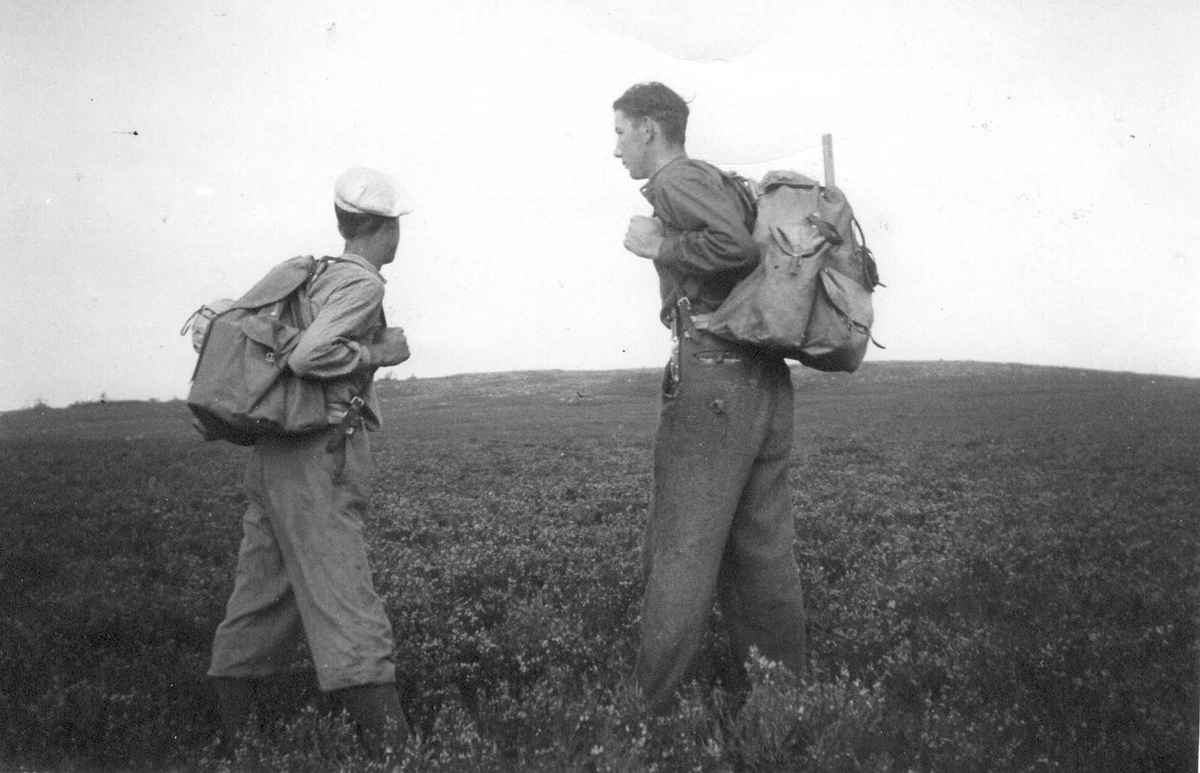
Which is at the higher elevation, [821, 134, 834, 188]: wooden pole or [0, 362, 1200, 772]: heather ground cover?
[821, 134, 834, 188]: wooden pole

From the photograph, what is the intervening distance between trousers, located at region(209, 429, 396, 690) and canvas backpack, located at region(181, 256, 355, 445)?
0.16m

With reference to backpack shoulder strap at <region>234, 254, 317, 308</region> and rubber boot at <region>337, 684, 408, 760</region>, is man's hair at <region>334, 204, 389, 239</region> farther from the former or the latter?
rubber boot at <region>337, 684, 408, 760</region>

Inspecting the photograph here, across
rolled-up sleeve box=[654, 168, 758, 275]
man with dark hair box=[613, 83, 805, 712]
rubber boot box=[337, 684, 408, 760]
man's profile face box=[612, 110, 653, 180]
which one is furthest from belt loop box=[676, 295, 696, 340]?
rubber boot box=[337, 684, 408, 760]

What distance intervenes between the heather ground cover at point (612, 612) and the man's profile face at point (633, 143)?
6.79ft

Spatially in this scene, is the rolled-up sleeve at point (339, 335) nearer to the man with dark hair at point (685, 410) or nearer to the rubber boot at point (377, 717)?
the man with dark hair at point (685, 410)

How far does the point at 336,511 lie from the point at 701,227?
70.2 inches

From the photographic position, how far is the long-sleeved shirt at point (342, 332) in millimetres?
3738

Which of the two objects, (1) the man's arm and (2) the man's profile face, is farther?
(2) the man's profile face

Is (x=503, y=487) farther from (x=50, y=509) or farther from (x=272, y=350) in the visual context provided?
(x=272, y=350)

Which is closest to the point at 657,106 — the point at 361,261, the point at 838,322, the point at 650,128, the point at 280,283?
the point at 650,128

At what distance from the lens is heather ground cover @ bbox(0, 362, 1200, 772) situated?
12.7 ft

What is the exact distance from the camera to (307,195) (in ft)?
19.1

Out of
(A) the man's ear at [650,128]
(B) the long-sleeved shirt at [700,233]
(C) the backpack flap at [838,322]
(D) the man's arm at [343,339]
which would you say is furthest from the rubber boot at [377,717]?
(A) the man's ear at [650,128]

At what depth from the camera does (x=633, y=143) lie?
13.2 ft
